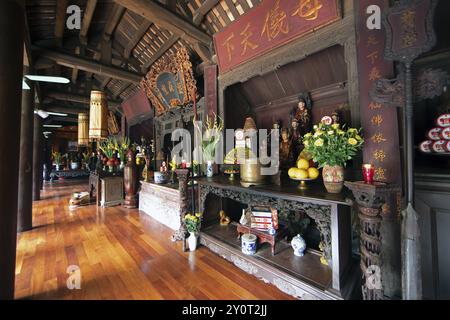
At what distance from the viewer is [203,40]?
9.55ft

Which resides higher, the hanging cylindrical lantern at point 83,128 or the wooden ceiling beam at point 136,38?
the wooden ceiling beam at point 136,38

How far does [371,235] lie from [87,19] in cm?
567

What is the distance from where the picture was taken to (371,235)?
3.75ft

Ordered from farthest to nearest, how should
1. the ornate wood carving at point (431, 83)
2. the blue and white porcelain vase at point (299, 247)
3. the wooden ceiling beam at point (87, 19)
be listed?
1. the wooden ceiling beam at point (87, 19)
2. the blue and white porcelain vase at point (299, 247)
3. the ornate wood carving at point (431, 83)

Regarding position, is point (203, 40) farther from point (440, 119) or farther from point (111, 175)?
point (111, 175)

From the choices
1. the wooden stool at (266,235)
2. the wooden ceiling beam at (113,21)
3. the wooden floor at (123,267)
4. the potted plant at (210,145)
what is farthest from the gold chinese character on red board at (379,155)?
the wooden ceiling beam at (113,21)

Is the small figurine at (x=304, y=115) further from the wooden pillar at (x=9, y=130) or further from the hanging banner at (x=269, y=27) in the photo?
the wooden pillar at (x=9, y=130)

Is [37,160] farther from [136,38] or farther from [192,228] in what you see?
[192,228]

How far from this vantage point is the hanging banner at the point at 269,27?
1710 millimetres

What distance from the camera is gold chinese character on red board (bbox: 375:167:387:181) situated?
1.40 meters

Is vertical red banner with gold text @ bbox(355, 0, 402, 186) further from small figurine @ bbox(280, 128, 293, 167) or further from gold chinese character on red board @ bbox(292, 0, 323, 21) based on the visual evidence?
small figurine @ bbox(280, 128, 293, 167)

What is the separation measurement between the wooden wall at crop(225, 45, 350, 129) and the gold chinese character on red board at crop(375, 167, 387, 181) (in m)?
0.76

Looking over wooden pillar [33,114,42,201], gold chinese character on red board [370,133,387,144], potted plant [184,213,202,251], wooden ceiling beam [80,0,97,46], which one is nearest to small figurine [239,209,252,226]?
potted plant [184,213,202,251]

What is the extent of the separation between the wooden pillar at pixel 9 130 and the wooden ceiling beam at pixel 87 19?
2608mm
